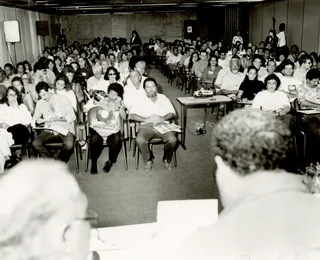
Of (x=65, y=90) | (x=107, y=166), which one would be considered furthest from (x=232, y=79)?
(x=107, y=166)

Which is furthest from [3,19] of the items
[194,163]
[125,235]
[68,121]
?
[125,235]

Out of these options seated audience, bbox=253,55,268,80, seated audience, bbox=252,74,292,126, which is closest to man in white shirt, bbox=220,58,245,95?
seated audience, bbox=253,55,268,80

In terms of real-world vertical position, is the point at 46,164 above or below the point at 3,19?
below

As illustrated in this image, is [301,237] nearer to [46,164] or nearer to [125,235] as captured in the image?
[46,164]

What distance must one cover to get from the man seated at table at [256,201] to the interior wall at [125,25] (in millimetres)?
24155

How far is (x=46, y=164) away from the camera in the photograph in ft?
3.95

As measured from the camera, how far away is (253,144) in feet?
4.28

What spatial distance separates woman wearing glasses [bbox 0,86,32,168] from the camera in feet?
16.9

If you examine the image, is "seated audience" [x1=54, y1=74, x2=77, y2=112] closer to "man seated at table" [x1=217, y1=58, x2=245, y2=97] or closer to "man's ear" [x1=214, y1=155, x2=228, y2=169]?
"man seated at table" [x1=217, y1=58, x2=245, y2=97]

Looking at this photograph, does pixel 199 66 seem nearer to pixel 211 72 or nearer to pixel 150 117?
pixel 211 72

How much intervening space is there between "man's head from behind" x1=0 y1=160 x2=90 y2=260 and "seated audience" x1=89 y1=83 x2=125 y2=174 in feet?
13.9

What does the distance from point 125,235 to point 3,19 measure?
36.3 ft

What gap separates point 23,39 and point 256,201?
1402cm

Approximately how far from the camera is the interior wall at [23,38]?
37.6ft
